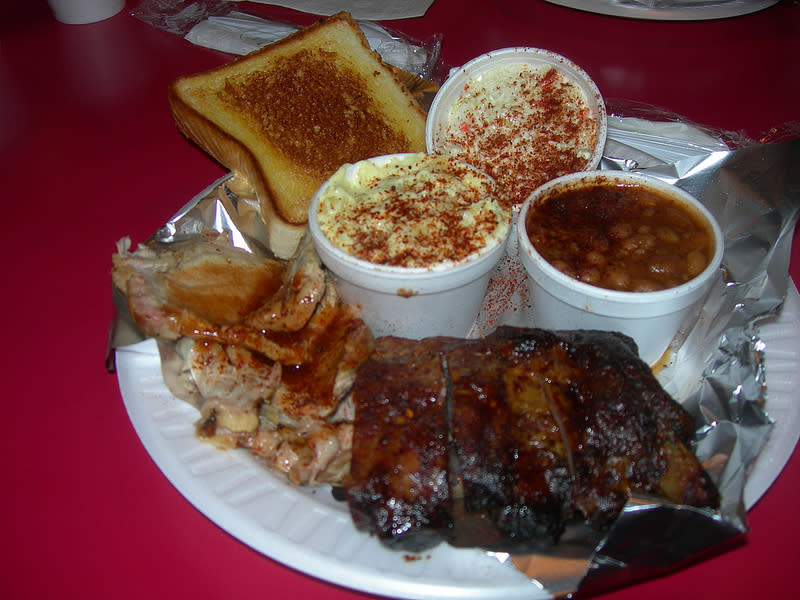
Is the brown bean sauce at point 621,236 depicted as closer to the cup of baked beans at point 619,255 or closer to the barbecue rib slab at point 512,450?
the cup of baked beans at point 619,255

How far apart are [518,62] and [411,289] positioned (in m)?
1.51

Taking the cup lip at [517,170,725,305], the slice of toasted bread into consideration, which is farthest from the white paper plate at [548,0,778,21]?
the cup lip at [517,170,725,305]

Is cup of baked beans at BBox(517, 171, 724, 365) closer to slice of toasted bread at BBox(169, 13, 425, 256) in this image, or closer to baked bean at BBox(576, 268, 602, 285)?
baked bean at BBox(576, 268, 602, 285)

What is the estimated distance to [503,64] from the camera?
122 inches

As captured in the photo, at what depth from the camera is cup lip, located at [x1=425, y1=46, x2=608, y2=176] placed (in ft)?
9.65

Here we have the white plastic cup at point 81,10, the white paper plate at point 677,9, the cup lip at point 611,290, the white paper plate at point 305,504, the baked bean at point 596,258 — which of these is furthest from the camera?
the white plastic cup at point 81,10

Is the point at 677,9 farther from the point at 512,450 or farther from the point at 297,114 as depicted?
the point at 512,450

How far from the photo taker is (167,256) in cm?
249

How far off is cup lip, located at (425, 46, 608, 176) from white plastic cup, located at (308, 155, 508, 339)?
1.68 ft

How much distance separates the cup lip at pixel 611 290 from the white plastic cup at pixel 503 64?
331 millimetres

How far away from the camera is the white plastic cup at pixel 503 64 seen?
2.96 m

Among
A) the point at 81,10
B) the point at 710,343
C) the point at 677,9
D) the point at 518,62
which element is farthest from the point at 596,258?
the point at 81,10

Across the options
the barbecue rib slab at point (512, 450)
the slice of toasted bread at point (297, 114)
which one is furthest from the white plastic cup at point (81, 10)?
the barbecue rib slab at point (512, 450)

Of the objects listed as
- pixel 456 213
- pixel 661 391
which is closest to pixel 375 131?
pixel 456 213
